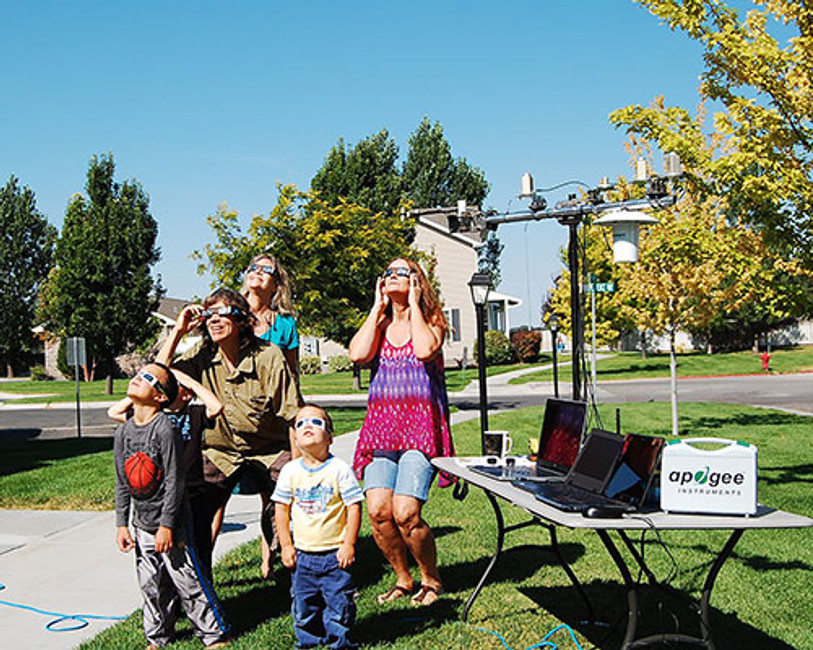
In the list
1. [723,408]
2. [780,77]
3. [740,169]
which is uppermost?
[780,77]

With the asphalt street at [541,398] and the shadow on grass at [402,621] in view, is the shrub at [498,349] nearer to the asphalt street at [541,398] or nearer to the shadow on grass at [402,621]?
the asphalt street at [541,398]

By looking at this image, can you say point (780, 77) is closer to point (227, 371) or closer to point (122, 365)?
point (227, 371)

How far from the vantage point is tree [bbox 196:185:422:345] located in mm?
18609

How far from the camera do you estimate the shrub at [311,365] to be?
45.1m

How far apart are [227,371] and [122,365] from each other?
51.8m

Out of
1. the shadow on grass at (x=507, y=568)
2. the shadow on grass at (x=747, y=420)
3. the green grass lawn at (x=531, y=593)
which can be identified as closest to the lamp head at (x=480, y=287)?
the green grass lawn at (x=531, y=593)

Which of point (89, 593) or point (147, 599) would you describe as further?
point (89, 593)

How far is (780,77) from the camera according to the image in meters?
9.79

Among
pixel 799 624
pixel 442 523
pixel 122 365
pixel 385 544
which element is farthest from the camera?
pixel 122 365

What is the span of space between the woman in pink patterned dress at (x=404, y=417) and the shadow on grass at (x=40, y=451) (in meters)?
8.38

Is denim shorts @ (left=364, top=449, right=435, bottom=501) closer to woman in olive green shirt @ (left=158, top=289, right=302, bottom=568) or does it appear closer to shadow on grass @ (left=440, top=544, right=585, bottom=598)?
woman in olive green shirt @ (left=158, top=289, right=302, bottom=568)

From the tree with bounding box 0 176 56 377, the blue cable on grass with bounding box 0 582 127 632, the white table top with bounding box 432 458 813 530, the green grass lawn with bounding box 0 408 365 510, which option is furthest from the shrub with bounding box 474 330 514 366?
the white table top with bounding box 432 458 813 530

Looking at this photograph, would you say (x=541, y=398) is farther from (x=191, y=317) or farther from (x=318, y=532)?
(x=318, y=532)

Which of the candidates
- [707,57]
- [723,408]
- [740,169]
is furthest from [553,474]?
[723,408]
